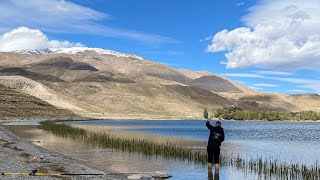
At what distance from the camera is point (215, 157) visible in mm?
24609

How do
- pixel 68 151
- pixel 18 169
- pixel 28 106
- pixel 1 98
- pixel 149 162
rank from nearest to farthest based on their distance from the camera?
1. pixel 18 169
2. pixel 149 162
3. pixel 68 151
4. pixel 1 98
5. pixel 28 106

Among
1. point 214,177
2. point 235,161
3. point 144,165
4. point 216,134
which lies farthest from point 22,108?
point 216,134

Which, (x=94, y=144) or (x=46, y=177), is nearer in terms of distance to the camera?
(x=46, y=177)

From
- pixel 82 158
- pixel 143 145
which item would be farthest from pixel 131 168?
pixel 143 145

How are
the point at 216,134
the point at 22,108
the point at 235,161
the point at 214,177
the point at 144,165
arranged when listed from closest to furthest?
1. the point at 216,134
2. the point at 214,177
3. the point at 144,165
4. the point at 235,161
5. the point at 22,108

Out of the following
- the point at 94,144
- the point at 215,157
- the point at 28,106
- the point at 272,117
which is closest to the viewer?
the point at 215,157

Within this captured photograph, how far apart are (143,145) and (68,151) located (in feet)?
23.5

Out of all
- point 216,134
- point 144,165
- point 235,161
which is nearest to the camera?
point 216,134

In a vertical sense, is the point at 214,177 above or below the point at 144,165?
below

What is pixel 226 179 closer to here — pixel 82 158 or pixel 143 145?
pixel 82 158

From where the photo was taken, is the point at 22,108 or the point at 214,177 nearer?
the point at 214,177

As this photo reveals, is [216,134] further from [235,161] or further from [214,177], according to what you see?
[235,161]

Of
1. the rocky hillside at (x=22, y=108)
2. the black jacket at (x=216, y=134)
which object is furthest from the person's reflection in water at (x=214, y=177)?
the rocky hillside at (x=22, y=108)

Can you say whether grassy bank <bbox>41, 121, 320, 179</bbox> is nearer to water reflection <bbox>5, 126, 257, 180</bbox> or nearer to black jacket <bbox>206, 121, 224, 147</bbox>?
water reflection <bbox>5, 126, 257, 180</bbox>
